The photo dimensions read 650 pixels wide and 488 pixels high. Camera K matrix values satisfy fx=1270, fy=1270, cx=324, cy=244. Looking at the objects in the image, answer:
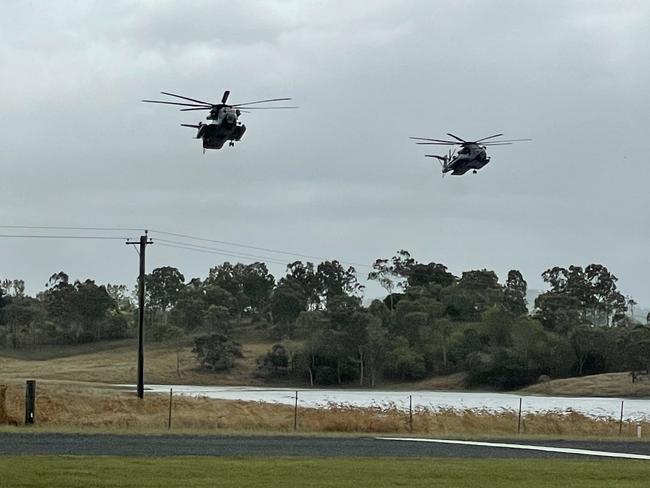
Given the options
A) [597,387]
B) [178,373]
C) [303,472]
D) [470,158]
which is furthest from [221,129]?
[178,373]

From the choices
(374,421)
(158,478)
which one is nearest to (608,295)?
(374,421)

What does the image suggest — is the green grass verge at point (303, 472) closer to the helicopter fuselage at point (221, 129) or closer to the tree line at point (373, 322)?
the helicopter fuselage at point (221, 129)

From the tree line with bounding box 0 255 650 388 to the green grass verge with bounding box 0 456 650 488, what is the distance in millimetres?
83886

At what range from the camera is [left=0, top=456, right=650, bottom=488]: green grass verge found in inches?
1136

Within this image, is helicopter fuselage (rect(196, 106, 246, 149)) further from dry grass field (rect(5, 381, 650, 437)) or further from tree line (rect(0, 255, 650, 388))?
tree line (rect(0, 255, 650, 388))

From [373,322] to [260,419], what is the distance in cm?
6907

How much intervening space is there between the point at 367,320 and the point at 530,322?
52.8 feet

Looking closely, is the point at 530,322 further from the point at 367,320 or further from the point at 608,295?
the point at 608,295

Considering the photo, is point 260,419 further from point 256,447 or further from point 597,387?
point 597,387

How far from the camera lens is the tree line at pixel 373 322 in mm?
121312

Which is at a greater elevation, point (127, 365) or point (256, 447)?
point (127, 365)

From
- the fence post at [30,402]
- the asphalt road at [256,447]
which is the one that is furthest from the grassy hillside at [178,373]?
the asphalt road at [256,447]

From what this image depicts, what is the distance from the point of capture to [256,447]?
41.2 metres

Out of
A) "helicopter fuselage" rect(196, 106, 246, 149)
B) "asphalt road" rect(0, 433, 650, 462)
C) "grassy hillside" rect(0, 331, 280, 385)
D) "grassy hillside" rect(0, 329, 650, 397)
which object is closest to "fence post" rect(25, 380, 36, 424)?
"asphalt road" rect(0, 433, 650, 462)
